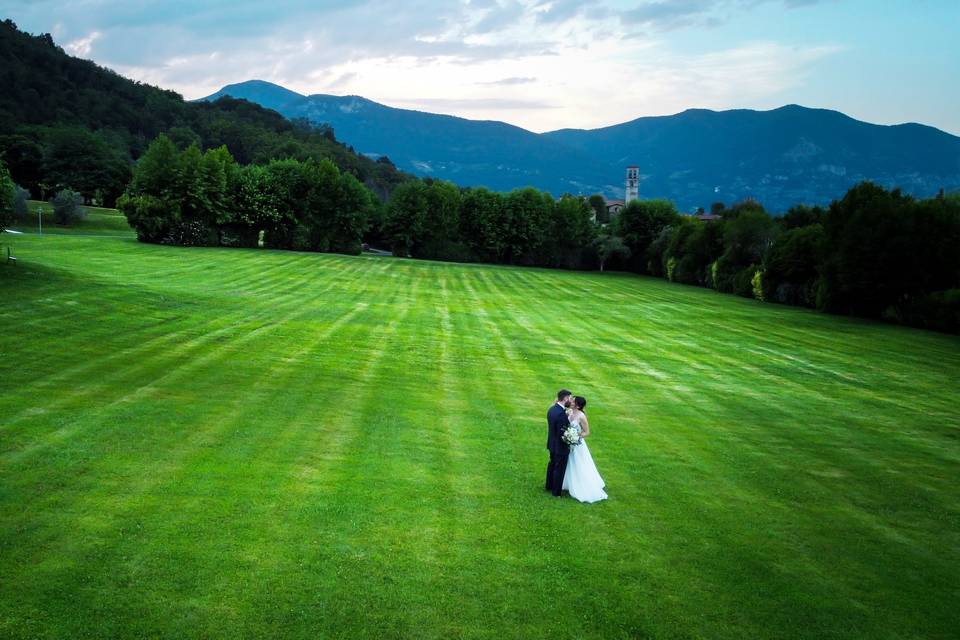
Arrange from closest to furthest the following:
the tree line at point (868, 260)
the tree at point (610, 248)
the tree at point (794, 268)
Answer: the tree line at point (868, 260) → the tree at point (794, 268) → the tree at point (610, 248)

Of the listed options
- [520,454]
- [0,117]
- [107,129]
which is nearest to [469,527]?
[520,454]

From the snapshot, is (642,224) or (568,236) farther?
(568,236)

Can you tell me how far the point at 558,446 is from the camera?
13.4 metres

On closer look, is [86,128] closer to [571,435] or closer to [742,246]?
[742,246]

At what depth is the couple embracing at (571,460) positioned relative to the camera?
43.7 ft

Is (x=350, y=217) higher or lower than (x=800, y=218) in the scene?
lower

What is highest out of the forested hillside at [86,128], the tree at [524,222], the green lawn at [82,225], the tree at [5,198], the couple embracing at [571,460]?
the forested hillside at [86,128]

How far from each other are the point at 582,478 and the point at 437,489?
280 cm

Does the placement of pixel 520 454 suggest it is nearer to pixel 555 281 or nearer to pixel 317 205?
pixel 555 281

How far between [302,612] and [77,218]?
292ft

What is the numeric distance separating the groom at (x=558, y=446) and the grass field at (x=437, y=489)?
12.7 inches

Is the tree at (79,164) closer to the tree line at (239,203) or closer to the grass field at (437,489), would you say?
the tree line at (239,203)

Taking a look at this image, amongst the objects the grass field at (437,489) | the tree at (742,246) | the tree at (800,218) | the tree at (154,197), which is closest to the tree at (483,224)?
the tree at (742,246)

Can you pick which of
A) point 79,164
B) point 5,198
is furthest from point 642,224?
point 5,198
